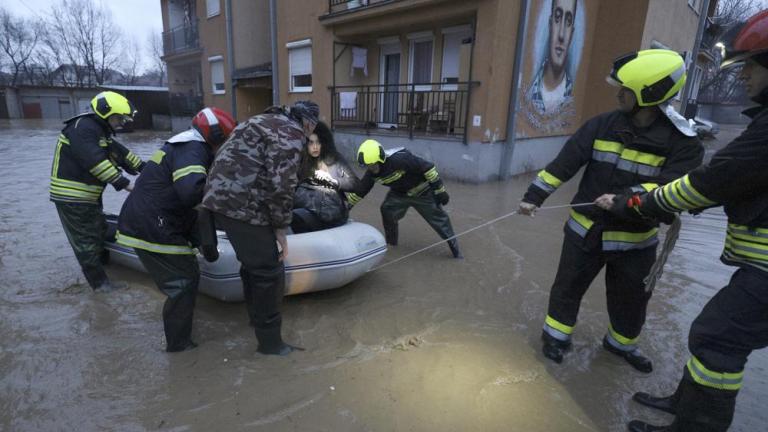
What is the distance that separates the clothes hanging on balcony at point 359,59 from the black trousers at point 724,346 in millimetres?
10844

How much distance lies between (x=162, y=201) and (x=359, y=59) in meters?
9.81

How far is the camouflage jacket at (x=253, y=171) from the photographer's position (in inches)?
93.4

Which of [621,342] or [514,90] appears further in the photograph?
[514,90]

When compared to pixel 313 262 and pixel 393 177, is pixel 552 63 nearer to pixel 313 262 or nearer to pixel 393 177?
pixel 393 177

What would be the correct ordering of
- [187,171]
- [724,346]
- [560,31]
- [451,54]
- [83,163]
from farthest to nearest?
1. [451,54]
2. [560,31]
3. [83,163]
4. [187,171]
5. [724,346]

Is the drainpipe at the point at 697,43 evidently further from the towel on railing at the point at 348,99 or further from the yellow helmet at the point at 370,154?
the yellow helmet at the point at 370,154

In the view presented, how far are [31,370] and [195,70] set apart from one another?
22769mm

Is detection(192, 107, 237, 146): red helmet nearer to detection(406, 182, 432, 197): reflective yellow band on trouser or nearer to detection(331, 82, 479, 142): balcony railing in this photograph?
detection(406, 182, 432, 197): reflective yellow band on trouser

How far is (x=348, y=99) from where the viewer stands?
37.6ft

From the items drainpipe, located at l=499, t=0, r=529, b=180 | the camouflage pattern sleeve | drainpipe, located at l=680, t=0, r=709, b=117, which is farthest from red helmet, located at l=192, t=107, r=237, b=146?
drainpipe, located at l=680, t=0, r=709, b=117

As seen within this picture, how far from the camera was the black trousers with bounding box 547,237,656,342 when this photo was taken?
250 centimetres

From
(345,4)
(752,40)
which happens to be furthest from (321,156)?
(345,4)

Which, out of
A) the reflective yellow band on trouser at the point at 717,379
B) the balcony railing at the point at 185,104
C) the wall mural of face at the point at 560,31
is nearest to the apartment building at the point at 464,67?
the wall mural of face at the point at 560,31

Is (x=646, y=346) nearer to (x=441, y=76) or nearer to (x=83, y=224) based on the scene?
(x=83, y=224)
